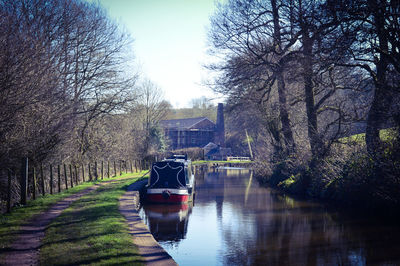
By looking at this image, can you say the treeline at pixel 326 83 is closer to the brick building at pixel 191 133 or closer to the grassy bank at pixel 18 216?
the grassy bank at pixel 18 216

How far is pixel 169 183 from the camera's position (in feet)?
65.8

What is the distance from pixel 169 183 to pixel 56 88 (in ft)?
23.3

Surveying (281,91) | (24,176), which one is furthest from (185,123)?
(24,176)

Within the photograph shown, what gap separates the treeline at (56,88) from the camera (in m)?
13.2

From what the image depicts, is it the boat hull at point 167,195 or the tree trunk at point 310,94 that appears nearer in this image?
the tree trunk at point 310,94

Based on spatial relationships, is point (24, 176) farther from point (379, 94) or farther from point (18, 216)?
point (379, 94)

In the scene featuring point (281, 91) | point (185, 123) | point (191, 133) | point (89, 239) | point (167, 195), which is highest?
point (185, 123)

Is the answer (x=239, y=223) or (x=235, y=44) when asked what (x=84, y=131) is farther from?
(x=239, y=223)

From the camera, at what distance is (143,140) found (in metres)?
46.0

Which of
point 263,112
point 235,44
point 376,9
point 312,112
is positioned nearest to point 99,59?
point 235,44

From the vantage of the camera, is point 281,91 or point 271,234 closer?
point 271,234

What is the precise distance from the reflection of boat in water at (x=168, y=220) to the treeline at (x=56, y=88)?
Answer: 16.9 feet

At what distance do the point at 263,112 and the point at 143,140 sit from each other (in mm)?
22375

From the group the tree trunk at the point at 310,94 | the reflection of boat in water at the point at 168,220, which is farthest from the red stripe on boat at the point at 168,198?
the tree trunk at the point at 310,94
